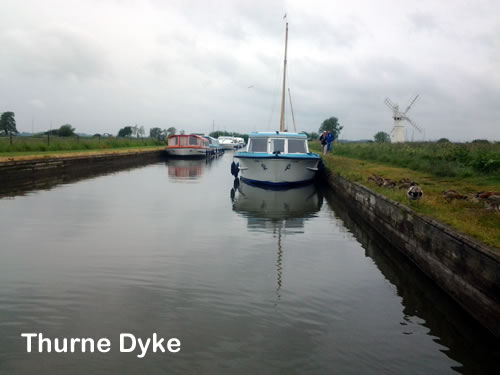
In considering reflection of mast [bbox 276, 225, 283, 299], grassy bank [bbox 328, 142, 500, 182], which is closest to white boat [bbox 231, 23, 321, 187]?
grassy bank [bbox 328, 142, 500, 182]

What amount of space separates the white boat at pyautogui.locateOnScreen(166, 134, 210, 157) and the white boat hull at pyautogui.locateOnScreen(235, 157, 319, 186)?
86.4 ft

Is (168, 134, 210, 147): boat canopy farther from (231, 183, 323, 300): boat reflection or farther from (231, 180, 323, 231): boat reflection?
(231, 180, 323, 231): boat reflection

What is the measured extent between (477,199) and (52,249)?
8.98m

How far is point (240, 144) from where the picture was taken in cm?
9850

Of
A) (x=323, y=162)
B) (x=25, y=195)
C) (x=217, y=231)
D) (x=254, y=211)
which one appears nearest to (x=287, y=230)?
(x=217, y=231)

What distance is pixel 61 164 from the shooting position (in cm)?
2588

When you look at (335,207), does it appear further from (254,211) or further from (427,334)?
(427,334)

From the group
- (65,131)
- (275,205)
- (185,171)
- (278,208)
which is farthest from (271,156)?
(65,131)

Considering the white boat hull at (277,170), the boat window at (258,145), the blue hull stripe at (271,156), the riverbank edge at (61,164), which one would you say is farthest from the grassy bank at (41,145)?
the white boat hull at (277,170)

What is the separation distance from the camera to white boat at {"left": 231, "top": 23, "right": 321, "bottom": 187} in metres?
22.2

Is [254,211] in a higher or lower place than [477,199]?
lower

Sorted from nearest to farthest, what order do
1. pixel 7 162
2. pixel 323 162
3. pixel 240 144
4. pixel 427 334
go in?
1. pixel 427 334
2. pixel 7 162
3. pixel 323 162
4. pixel 240 144

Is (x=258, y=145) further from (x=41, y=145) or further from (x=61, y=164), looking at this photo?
(x=41, y=145)

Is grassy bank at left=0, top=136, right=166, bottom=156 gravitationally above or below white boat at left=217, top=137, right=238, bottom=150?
below
